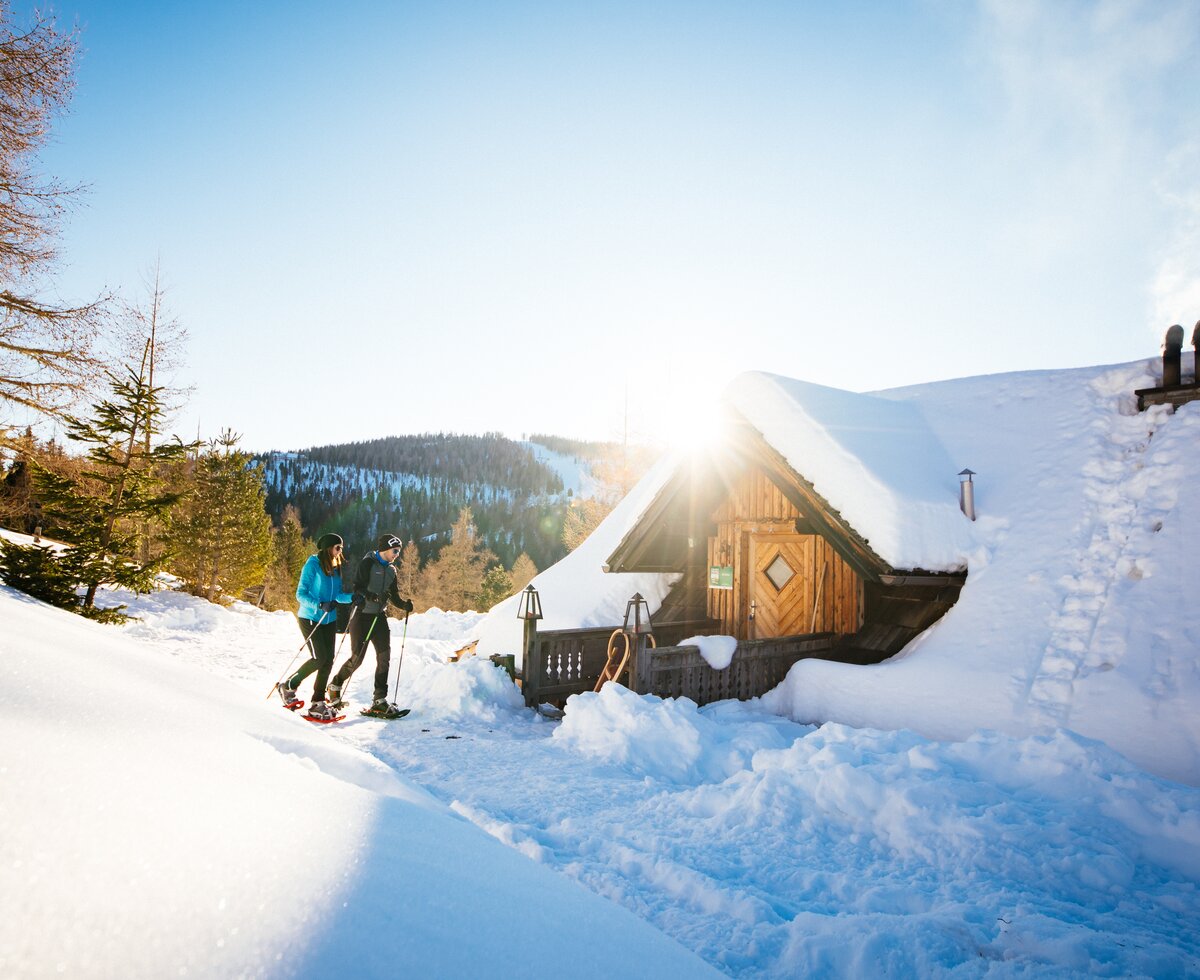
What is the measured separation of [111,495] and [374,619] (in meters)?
9.51

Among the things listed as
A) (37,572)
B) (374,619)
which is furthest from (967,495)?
(37,572)

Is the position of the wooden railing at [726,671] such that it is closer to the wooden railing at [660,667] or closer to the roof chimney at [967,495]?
the wooden railing at [660,667]

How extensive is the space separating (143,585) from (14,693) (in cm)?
1277

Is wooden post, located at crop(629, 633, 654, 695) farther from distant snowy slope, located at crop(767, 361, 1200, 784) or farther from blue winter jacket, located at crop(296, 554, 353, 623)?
blue winter jacket, located at crop(296, 554, 353, 623)

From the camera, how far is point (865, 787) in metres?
4.41

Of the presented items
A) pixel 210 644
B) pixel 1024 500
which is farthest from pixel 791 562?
pixel 210 644

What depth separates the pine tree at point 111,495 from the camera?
1120cm

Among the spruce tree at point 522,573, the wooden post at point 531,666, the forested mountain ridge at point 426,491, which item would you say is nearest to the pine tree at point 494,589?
the spruce tree at point 522,573

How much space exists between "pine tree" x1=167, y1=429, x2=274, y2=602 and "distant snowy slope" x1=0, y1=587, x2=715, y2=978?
938 inches

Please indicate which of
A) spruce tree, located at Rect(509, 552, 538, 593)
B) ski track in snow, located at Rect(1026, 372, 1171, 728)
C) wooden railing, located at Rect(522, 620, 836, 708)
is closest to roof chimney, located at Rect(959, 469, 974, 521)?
ski track in snow, located at Rect(1026, 372, 1171, 728)

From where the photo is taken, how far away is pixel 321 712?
22.4 feet

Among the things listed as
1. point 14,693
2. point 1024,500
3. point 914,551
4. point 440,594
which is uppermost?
point 1024,500

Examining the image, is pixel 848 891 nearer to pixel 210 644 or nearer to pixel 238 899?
pixel 238 899

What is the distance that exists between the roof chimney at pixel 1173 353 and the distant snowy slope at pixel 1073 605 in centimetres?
43
